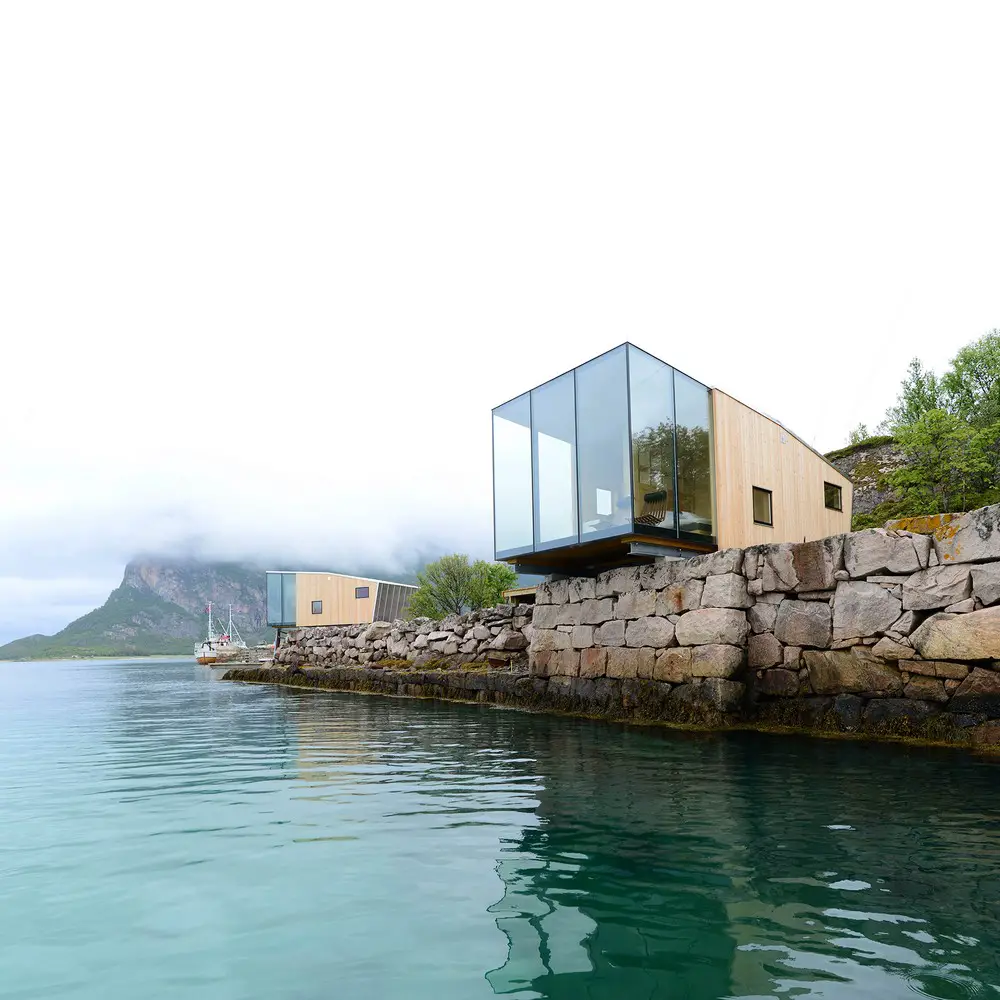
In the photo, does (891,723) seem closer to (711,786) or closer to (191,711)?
(711,786)

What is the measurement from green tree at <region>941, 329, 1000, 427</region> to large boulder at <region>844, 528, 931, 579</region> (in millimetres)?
27263

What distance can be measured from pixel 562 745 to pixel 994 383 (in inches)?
1253

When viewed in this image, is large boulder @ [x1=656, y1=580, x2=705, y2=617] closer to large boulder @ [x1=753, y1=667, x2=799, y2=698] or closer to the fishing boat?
large boulder @ [x1=753, y1=667, x2=799, y2=698]

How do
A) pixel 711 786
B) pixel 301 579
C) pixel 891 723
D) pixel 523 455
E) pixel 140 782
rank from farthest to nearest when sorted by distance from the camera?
pixel 301 579 → pixel 523 455 → pixel 891 723 → pixel 140 782 → pixel 711 786

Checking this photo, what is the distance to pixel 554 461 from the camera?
12203mm

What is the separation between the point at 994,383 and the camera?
31.4m

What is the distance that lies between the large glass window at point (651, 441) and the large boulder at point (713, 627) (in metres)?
1.53

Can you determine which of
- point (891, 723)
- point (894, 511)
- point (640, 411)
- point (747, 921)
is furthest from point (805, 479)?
point (894, 511)

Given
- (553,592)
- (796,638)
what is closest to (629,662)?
(553,592)

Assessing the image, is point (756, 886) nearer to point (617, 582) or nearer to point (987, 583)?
point (987, 583)

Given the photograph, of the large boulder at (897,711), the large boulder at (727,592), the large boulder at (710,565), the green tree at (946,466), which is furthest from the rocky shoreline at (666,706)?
the green tree at (946,466)

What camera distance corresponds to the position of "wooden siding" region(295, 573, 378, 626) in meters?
34.4

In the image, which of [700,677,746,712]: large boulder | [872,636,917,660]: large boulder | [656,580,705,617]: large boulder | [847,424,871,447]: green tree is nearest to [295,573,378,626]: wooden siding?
[656,580,705,617]: large boulder

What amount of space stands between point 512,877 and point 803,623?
682 cm
